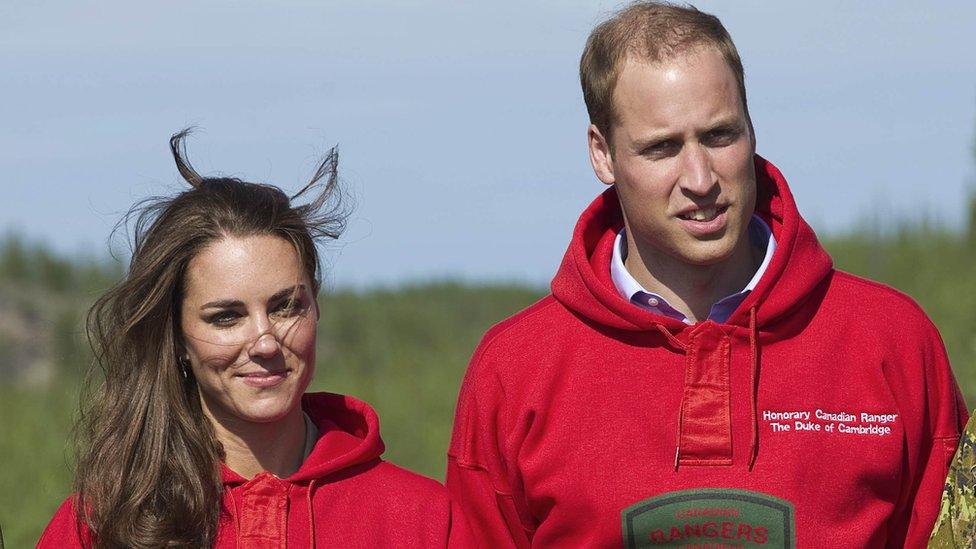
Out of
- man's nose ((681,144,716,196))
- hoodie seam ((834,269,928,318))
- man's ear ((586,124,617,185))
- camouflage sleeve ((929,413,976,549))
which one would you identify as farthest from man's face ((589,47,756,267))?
camouflage sleeve ((929,413,976,549))

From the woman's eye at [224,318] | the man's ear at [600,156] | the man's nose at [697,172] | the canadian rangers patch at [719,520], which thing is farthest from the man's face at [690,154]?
the woman's eye at [224,318]

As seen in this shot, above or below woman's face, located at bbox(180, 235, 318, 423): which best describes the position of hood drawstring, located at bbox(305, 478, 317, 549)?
below

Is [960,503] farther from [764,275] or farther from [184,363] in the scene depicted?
[184,363]

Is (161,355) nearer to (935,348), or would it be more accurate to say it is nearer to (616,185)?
(616,185)

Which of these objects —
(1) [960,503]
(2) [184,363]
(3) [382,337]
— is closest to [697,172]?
(1) [960,503]

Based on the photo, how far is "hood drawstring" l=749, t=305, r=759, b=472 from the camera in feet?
11.5

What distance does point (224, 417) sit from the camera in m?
3.77

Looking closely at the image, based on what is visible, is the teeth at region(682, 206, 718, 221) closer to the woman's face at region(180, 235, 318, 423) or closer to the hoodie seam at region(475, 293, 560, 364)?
the hoodie seam at region(475, 293, 560, 364)

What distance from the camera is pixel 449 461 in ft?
12.8

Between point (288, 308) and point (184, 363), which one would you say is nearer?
point (288, 308)

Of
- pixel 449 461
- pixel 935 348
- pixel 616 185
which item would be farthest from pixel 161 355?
pixel 935 348

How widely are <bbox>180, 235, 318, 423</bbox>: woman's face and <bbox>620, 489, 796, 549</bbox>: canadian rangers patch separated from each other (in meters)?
0.94

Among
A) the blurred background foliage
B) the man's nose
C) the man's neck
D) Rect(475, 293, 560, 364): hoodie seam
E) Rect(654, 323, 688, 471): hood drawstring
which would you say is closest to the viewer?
the man's nose

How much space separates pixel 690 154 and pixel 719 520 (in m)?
0.86
